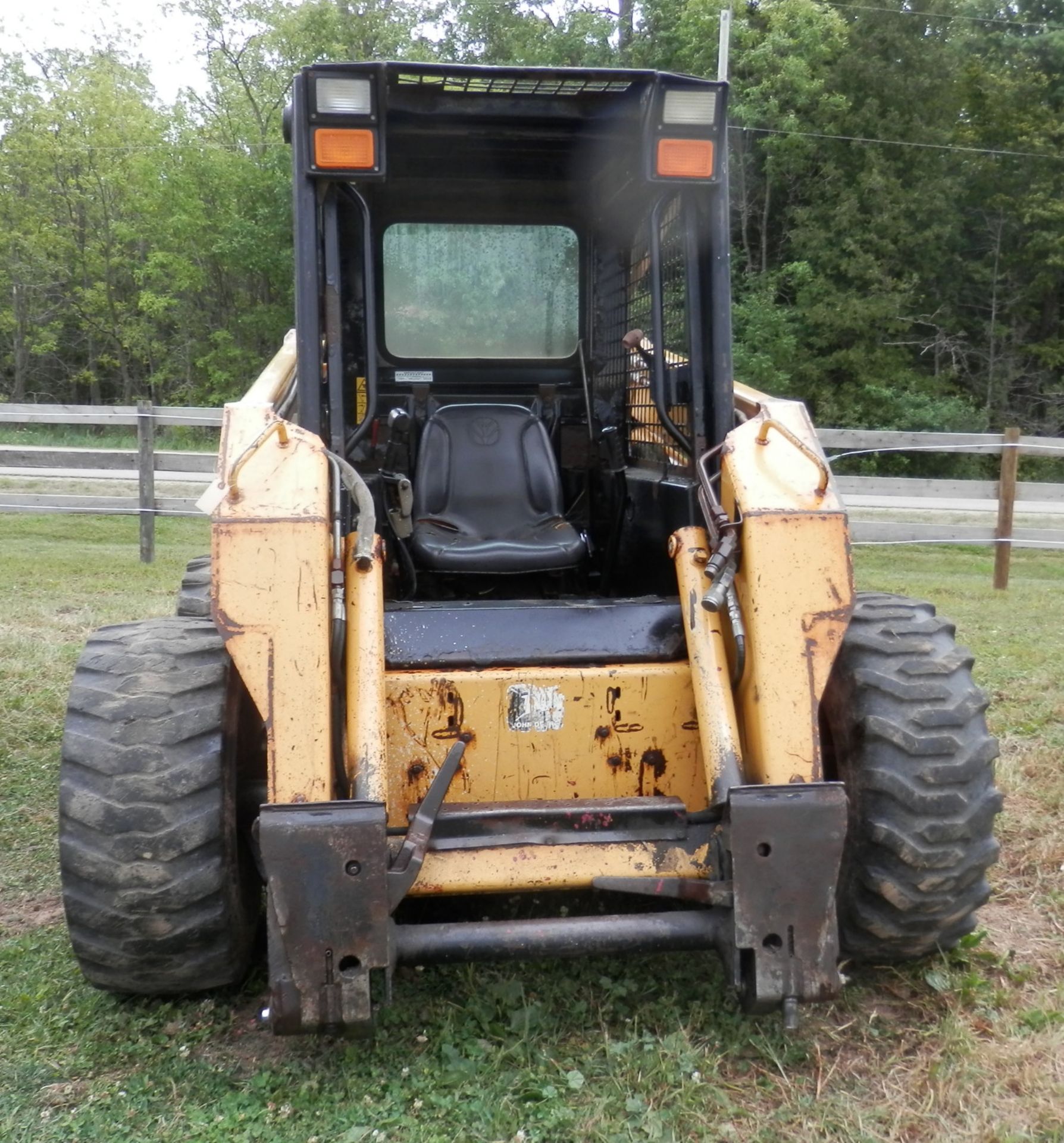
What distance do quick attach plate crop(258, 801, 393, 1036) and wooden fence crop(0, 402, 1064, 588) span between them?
8.17 meters

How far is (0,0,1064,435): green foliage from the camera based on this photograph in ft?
76.2

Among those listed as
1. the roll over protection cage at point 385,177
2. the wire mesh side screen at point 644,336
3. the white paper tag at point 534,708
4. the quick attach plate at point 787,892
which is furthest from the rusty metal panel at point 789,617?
the wire mesh side screen at point 644,336

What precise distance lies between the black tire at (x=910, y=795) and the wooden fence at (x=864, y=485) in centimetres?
717

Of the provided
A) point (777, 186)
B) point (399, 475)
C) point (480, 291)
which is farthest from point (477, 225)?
point (777, 186)

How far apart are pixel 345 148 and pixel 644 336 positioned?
1.26 metres

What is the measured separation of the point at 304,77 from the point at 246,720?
169cm

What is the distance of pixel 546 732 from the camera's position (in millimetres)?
3129

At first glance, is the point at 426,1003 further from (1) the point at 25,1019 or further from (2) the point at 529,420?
(2) the point at 529,420

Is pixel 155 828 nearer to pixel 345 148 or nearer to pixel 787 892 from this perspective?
pixel 787 892

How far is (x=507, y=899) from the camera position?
11.8 feet

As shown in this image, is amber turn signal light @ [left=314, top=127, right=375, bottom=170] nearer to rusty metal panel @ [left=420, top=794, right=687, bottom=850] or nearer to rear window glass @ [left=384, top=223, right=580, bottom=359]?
rear window glass @ [left=384, top=223, right=580, bottom=359]

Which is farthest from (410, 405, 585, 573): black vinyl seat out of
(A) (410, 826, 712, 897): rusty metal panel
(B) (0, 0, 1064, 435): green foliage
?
(B) (0, 0, 1064, 435): green foliage

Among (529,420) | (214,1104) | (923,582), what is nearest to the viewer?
(214,1104)

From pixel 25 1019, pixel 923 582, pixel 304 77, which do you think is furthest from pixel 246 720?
pixel 923 582
